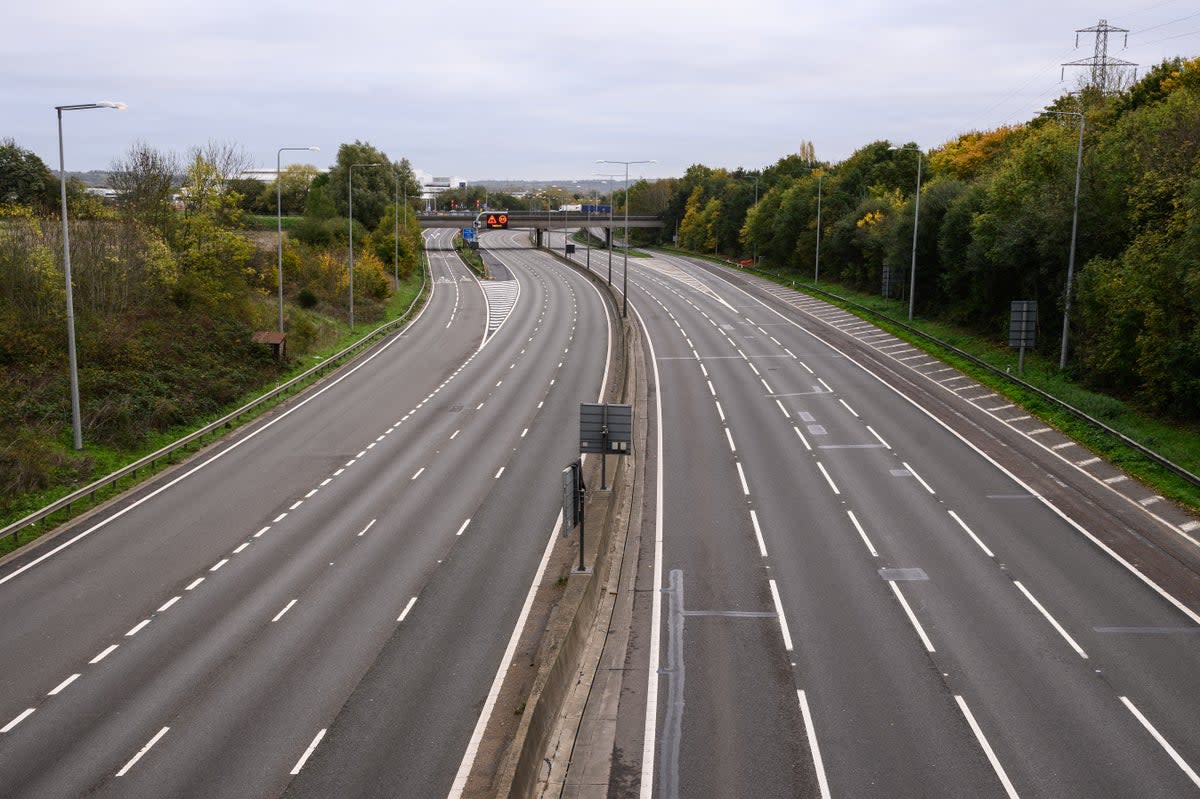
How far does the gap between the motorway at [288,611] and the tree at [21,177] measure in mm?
38064

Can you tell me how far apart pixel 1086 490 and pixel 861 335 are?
95.4 feet

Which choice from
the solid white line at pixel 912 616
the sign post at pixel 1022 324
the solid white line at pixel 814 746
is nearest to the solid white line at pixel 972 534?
the solid white line at pixel 912 616

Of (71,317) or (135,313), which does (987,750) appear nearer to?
(71,317)

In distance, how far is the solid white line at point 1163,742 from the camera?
1502 centimetres

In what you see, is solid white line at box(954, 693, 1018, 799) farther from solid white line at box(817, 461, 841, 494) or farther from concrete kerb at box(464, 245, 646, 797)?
solid white line at box(817, 461, 841, 494)

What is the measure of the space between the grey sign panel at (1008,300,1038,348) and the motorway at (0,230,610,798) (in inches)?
745

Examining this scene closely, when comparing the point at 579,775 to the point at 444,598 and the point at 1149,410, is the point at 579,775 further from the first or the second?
the point at 1149,410

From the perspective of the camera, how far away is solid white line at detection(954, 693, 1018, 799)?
14.7 meters

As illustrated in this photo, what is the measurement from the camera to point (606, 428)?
2600cm

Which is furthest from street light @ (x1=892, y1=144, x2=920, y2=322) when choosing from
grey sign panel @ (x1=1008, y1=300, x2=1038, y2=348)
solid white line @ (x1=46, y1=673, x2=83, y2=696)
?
solid white line @ (x1=46, y1=673, x2=83, y2=696)

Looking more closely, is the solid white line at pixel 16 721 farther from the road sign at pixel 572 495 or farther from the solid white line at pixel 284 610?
the road sign at pixel 572 495

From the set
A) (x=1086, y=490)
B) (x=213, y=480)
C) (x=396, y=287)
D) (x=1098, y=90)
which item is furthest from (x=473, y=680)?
(x=1098, y=90)

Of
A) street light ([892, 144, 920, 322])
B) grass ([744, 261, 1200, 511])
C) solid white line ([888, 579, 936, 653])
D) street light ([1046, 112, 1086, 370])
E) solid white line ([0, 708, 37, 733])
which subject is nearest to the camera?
solid white line ([0, 708, 37, 733])

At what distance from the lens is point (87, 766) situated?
15.2 meters
